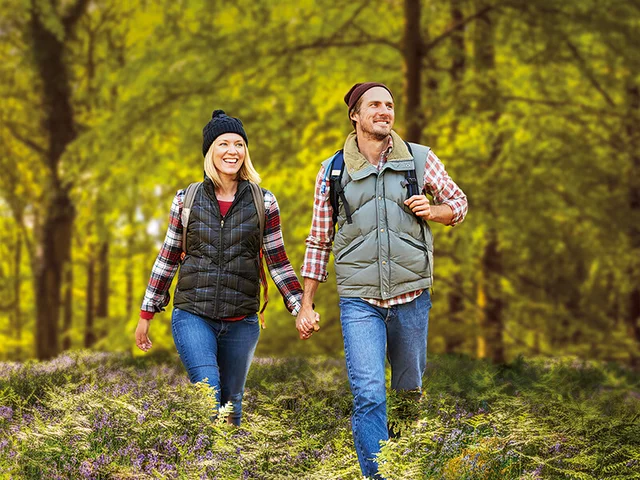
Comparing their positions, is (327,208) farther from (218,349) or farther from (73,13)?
(73,13)

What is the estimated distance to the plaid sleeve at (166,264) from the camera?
589 cm

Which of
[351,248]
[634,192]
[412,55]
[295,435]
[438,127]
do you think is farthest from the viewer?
[634,192]

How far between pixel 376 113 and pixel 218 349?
195cm

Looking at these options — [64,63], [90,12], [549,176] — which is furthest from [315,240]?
[90,12]

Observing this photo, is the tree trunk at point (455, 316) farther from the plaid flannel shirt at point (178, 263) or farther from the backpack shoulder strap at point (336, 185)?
the backpack shoulder strap at point (336, 185)

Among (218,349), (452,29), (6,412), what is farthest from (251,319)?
(452,29)

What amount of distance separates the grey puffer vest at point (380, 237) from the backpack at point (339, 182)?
0.03 meters

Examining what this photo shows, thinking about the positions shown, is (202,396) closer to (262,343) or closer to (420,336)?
(420,336)

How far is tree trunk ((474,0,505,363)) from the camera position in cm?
1406

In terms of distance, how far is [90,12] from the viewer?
21.8m

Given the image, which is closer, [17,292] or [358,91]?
[358,91]

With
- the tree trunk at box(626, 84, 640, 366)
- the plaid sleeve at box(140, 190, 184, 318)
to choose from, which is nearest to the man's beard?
the plaid sleeve at box(140, 190, 184, 318)

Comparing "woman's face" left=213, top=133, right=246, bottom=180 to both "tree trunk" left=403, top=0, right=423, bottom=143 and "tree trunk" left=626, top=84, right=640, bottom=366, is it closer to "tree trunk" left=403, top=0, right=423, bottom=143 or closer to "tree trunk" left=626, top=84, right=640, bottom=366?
"tree trunk" left=403, top=0, right=423, bottom=143

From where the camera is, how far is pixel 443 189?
5523 millimetres
